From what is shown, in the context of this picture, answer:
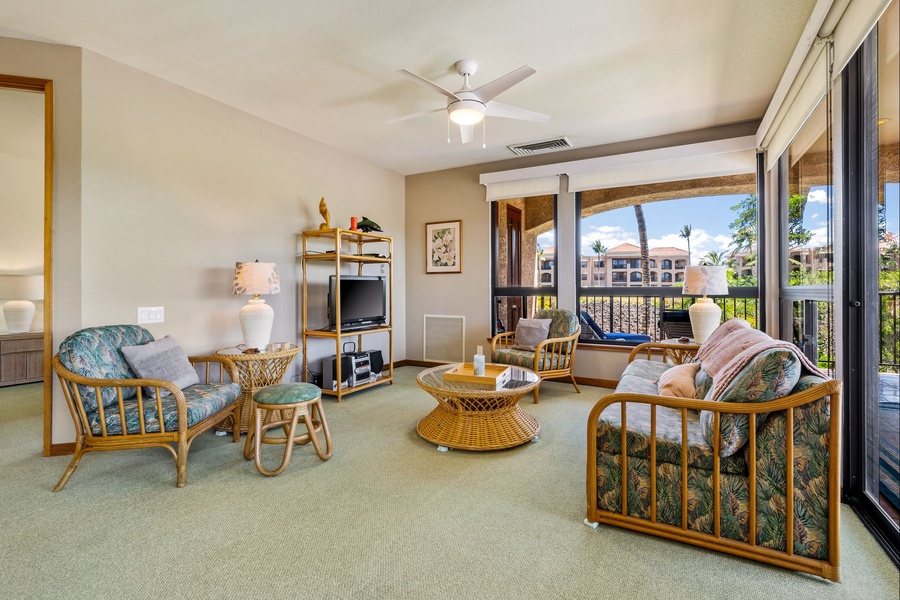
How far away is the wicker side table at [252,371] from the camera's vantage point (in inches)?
121

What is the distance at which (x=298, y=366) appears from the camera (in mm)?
4402

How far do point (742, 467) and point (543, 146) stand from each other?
3.79m

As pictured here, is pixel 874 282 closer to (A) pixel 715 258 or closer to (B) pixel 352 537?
(A) pixel 715 258

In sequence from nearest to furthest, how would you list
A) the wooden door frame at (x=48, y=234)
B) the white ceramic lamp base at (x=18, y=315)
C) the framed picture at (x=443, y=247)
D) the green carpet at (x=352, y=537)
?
the green carpet at (x=352, y=537)
the wooden door frame at (x=48, y=234)
the white ceramic lamp base at (x=18, y=315)
the framed picture at (x=443, y=247)

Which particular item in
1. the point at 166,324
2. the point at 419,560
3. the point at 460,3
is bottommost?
the point at 419,560

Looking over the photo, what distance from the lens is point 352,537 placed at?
1.86 metres

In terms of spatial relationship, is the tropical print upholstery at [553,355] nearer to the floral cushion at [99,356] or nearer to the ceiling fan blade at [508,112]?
the ceiling fan blade at [508,112]

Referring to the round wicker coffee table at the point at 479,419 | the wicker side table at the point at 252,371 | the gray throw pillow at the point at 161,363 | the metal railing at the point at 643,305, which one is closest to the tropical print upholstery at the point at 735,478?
the round wicker coffee table at the point at 479,419

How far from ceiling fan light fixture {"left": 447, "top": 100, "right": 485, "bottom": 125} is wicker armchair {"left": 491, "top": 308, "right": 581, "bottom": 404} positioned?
2.12 meters

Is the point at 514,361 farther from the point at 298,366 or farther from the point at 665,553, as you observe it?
the point at 665,553

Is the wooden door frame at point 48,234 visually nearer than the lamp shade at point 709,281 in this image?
Yes

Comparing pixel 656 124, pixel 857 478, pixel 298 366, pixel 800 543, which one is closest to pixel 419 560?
pixel 800 543

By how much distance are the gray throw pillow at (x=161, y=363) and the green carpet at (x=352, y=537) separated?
1.70 ft

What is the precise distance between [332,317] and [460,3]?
9.43ft
